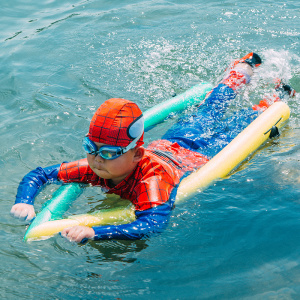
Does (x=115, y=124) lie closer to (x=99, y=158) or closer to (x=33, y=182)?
(x=99, y=158)

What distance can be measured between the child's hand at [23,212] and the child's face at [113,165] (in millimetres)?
650

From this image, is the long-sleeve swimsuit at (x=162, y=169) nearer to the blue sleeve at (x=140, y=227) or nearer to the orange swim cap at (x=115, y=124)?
the blue sleeve at (x=140, y=227)

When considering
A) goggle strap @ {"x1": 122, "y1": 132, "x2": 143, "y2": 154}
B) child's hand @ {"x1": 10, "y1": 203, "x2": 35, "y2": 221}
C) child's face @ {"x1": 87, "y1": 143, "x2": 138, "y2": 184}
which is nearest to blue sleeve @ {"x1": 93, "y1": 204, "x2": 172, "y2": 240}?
child's face @ {"x1": 87, "y1": 143, "x2": 138, "y2": 184}

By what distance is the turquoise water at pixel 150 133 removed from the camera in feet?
10.4

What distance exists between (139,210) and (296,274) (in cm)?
124

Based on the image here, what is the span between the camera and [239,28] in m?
8.41

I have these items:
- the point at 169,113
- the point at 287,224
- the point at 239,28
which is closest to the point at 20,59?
the point at 169,113

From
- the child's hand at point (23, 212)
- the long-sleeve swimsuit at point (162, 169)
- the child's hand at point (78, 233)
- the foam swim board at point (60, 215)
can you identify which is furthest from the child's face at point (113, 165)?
the child's hand at point (23, 212)

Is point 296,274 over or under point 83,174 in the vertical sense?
under

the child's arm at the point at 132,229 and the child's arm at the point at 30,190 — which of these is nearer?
the child's arm at the point at 132,229

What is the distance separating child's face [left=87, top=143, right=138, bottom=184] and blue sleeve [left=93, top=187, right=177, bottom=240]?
14.3 inches

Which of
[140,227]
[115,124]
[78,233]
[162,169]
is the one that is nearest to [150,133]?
[162,169]

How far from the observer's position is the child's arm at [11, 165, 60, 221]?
3.57 m

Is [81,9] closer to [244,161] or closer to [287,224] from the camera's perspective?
[244,161]
